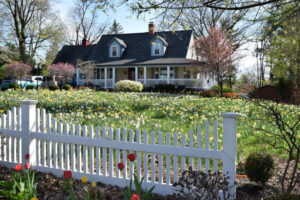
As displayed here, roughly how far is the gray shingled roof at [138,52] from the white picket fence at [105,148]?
22086 millimetres

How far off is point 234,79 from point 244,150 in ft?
98.0

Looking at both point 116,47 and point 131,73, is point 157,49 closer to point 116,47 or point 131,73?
point 131,73

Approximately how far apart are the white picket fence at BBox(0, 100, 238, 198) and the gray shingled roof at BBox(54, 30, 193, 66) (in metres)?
22.1

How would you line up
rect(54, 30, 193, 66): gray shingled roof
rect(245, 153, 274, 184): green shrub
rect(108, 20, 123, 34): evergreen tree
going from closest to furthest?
rect(245, 153, 274, 184): green shrub → rect(54, 30, 193, 66): gray shingled roof → rect(108, 20, 123, 34): evergreen tree

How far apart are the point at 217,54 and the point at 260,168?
17.5 meters

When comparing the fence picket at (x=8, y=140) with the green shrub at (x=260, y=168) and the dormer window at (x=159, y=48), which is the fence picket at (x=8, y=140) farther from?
the dormer window at (x=159, y=48)

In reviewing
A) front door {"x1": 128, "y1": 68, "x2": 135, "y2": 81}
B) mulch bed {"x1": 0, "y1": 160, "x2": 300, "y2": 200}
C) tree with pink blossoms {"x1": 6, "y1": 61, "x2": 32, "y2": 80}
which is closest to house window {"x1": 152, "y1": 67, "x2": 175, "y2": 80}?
front door {"x1": 128, "y1": 68, "x2": 135, "y2": 81}

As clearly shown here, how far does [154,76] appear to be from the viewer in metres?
30.4

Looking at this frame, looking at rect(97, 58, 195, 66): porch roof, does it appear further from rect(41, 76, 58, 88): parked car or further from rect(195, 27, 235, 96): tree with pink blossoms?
rect(41, 76, 58, 88): parked car

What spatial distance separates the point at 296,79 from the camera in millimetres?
18328

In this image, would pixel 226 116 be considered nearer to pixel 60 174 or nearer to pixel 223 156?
pixel 223 156

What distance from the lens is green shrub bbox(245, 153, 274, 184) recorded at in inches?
144

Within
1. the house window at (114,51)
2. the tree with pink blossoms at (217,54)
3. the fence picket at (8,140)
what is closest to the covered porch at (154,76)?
the house window at (114,51)

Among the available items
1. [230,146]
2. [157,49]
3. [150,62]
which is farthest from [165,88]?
[230,146]
